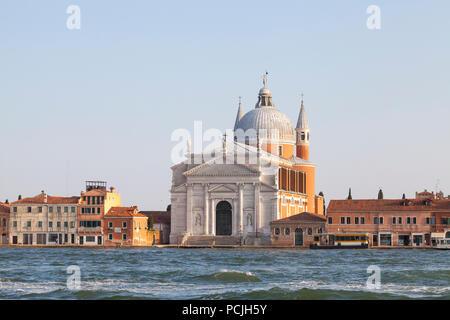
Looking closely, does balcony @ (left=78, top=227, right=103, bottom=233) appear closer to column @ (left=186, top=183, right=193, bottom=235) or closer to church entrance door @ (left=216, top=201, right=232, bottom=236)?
column @ (left=186, top=183, right=193, bottom=235)

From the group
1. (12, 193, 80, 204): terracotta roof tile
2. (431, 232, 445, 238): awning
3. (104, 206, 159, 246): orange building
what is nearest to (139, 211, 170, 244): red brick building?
(104, 206, 159, 246): orange building

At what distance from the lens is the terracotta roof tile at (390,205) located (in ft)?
236

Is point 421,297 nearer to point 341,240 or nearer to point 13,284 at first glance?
point 13,284

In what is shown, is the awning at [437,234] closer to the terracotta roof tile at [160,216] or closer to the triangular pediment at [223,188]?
the triangular pediment at [223,188]

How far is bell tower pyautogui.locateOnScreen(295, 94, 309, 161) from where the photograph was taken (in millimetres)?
94188

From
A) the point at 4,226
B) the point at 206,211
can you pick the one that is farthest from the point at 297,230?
the point at 4,226

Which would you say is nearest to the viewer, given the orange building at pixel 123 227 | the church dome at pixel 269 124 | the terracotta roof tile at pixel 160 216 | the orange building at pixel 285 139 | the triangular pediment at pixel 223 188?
the orange building at pixel 123 227

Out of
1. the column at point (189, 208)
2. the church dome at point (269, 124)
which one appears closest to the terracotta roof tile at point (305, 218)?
the column at point (189, 208)

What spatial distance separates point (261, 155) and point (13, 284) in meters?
51.6

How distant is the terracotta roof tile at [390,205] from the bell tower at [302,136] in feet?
67.5

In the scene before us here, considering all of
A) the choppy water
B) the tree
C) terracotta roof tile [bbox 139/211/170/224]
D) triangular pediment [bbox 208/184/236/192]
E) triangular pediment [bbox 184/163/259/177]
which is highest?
triangular pediment [bbox 184/163/259/177]

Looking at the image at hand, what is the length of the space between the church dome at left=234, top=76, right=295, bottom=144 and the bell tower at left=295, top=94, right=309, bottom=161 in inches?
67.0

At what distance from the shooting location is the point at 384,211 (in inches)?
2857
